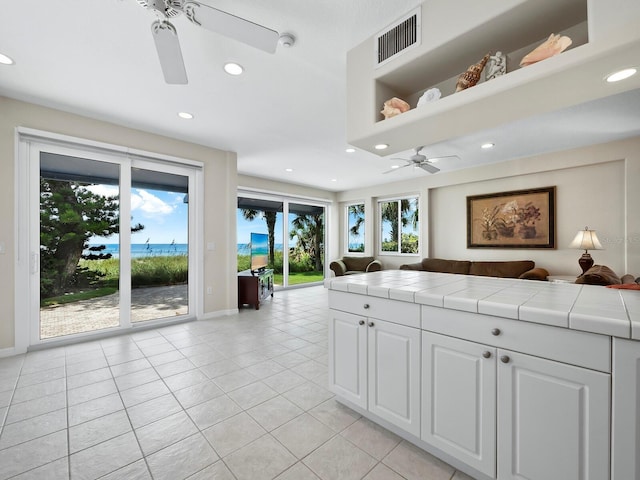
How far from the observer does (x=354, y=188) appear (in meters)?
7.32

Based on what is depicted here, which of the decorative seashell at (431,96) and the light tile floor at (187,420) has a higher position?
the decorative seashell at (431,96)

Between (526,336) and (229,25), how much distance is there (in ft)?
6.72

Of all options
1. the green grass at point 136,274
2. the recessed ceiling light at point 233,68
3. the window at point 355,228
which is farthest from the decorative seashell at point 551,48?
the window at point 355,228

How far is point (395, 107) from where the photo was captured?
71.6 inches

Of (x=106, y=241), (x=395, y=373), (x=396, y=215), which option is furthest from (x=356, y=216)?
(x=395, y=373)

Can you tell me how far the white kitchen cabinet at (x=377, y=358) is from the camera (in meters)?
1.48

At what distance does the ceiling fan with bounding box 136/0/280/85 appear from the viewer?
1.38 m

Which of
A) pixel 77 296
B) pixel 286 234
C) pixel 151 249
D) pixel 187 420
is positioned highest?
pixel 286 234

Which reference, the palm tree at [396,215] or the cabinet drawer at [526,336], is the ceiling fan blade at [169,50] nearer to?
the cabinet drawer at [526,336]

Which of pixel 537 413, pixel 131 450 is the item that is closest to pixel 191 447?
pixel 131 450

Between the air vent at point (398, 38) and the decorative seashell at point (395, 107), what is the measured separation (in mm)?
278

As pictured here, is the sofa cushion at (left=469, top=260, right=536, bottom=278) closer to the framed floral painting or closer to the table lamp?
the framed floral painting

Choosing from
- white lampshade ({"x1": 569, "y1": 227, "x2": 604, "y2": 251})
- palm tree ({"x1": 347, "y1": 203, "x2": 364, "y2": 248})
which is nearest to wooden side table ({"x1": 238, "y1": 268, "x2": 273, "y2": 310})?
palm tree ({"x1": 347, "y1": 203, "x2": 364, "y2": 248})

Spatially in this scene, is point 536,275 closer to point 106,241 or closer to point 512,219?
point 512,219
